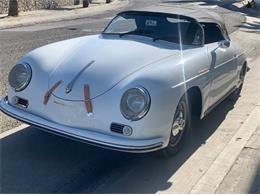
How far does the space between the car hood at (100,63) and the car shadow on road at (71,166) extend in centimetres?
70

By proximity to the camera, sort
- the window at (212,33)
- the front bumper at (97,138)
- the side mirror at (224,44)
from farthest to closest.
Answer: the side mirror at (224,44), the window at (212,33), the front bumper at (97,138)

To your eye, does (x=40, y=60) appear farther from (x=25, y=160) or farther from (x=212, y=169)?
(x=212, y=169)

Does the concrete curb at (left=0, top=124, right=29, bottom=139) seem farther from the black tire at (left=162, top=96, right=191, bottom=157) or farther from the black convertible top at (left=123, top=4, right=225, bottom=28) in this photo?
the black convertible top at (left=123, top=4, right=225, bottom=28)

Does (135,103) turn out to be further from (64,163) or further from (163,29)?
(163,29)

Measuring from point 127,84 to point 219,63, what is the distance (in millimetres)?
1785

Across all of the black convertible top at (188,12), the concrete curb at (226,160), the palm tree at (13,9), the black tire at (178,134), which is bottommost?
the palm tree at (13,9)

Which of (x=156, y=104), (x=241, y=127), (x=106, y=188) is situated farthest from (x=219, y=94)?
(x=106, y=188)

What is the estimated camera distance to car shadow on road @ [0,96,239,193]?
3877mm

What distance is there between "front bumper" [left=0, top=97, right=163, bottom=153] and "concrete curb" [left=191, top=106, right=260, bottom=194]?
543 mm

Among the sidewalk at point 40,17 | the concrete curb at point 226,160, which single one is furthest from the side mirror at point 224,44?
the sidewalk at point 40,17

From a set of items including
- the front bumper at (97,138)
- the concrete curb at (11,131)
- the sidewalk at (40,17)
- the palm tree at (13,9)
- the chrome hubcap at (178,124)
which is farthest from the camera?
the palm tree at (13,9)

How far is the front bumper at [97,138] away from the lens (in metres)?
3.88

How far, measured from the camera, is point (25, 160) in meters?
4.33

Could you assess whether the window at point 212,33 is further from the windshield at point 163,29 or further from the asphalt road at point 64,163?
the asphalt road at point 64,163
